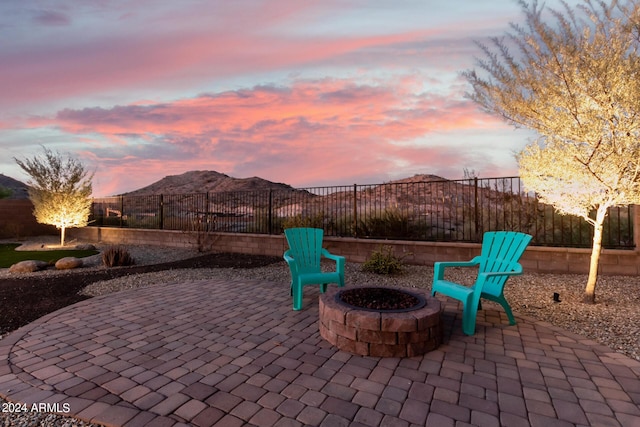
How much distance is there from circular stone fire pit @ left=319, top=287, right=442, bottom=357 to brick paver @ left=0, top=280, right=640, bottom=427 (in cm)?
9

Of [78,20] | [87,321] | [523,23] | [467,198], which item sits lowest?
[87,321]

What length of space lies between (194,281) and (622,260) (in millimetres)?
7881

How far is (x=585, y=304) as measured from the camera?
429 cm

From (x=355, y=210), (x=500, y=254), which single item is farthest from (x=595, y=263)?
(x=355, y=210)

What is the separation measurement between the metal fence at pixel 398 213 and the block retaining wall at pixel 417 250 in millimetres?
325

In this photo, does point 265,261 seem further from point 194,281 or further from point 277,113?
point 277,113

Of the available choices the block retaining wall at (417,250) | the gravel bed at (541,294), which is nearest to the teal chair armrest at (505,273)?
the gravel bed at (541,294)

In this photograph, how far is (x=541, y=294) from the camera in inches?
189

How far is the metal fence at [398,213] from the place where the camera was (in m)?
6.84

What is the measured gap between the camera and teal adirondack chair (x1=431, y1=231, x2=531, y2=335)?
3184 millimetres

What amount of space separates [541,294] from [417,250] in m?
2.74

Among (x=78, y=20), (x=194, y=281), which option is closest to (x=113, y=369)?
(x=194, y=281)

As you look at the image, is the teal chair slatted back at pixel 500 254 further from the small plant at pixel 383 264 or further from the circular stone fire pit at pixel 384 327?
the small plant at pixel 383 264

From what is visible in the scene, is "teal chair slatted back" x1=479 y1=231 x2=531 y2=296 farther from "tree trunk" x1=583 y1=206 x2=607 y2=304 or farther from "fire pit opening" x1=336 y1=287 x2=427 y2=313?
"tree trunk" x1=583 y1=206 x2=607 y2=304
